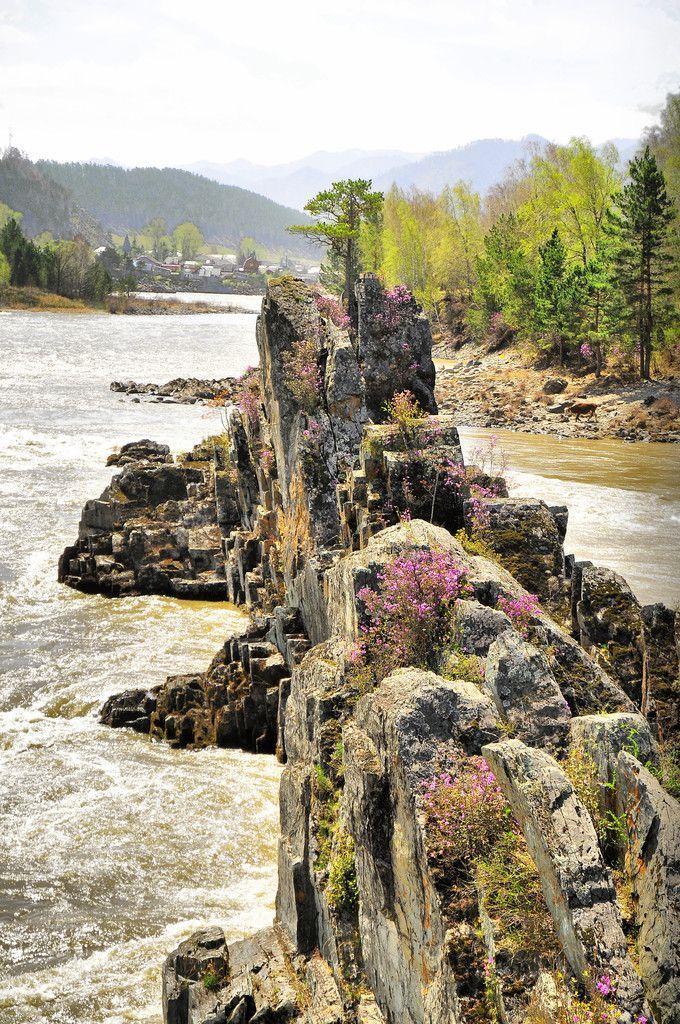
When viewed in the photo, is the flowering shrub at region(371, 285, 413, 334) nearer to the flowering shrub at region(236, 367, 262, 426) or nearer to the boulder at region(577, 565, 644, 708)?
the boulder at region(577, 565, 644, 708)

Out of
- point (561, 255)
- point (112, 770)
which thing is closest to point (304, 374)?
point (112, 770)

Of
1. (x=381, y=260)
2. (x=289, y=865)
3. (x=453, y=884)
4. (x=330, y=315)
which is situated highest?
(x=381, y=260)

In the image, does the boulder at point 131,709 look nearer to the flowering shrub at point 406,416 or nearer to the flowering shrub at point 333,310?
the flowering shrub at point 406,416

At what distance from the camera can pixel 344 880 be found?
10.1 m

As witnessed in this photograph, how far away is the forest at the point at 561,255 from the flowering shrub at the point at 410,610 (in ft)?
172

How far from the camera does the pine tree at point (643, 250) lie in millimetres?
57062

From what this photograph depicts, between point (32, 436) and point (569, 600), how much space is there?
4709 cm

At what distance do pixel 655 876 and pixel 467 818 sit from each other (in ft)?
5.18

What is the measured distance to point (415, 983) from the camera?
325 inches

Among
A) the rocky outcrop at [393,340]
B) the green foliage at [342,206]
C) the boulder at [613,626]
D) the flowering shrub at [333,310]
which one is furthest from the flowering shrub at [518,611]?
the green foliage at [342,206]

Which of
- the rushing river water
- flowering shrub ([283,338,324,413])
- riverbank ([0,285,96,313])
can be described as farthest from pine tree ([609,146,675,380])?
riverbank ([0,285,96,313])

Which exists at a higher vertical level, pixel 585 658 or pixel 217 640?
pixel 585 658

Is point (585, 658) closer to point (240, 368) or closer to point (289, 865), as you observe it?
point (289, 865)

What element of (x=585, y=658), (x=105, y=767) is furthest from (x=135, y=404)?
(x=585, y=658)
